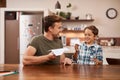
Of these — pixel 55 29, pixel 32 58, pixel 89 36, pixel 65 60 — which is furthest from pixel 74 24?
pixel 32 58

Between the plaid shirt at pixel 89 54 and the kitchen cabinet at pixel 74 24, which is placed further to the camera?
the kitchen cabinet at pixel 74 24

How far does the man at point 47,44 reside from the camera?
259 centimetres

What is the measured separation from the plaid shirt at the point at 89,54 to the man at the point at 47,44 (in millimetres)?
258

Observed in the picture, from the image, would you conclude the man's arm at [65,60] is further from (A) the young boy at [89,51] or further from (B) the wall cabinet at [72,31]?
(B) the wall cabinet at [72,31]

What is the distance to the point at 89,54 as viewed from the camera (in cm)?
296

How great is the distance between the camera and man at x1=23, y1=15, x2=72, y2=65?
2595 millimetres

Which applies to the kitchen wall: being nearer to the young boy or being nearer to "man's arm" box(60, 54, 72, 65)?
the young boy

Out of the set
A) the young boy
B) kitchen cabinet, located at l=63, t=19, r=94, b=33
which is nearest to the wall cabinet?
kitchen cabinet, located at l=63, t=19, r=94, b=33

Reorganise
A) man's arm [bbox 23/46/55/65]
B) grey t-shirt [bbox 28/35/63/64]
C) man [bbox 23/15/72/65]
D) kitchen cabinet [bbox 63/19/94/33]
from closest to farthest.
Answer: man's arm [bbox 23/46/55/65], man [bbox 23/15/72/65], grey t-shirt [bbox 28/35/63/64], kitchen cabinet [bbox 63/19/94/33]

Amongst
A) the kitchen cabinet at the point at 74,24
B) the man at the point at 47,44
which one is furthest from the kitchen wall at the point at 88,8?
the man at the point at 47,44

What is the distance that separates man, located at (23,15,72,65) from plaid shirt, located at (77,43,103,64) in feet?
0.85

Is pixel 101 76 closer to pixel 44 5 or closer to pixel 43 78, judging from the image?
pixel 43 78

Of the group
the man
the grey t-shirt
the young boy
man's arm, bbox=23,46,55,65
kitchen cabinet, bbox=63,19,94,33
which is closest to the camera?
man's arm, bbox=23,46,55,65

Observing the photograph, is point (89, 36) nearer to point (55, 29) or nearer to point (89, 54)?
point (89, 54)
